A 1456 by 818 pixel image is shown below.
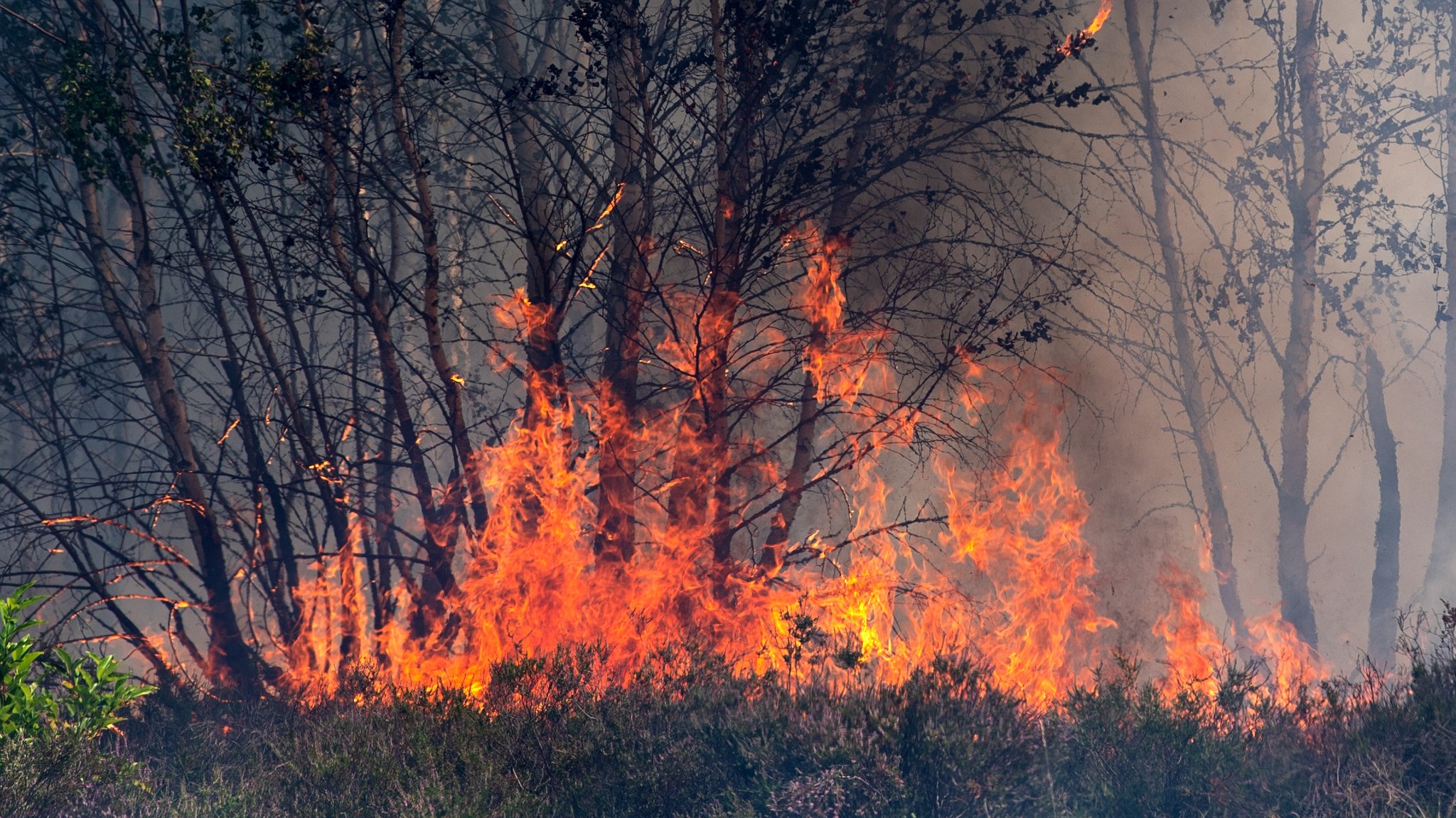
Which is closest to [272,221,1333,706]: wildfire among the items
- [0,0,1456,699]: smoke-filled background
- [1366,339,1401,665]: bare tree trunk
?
[0,0,1456,699]: smoke-filled background

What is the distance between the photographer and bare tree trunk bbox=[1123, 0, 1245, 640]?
46.3 feet

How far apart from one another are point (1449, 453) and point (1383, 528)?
1.30 metres

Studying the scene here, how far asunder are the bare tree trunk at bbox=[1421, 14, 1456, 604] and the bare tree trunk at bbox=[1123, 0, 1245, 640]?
2.43 meters

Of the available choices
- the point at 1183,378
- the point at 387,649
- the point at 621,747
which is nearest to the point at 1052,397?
the point at 1183,378

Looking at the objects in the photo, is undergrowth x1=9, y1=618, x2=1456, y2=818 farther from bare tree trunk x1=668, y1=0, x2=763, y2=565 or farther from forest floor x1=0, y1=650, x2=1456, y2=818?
bare tree trunk x1=668, y1=0, x2=763, y2=565

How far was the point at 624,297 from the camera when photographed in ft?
27.8

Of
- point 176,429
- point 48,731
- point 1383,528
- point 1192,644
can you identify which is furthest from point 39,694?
point 1383,528

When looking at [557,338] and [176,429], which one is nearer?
[176,429]

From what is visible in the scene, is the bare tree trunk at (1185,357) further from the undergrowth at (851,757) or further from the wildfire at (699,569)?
the undergrowth at (851,757)

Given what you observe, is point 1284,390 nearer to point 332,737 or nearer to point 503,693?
point 503,693

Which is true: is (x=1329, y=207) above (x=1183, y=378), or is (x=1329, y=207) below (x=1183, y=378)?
above

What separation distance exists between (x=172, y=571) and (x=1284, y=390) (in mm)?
12850

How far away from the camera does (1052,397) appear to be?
44.7 ft

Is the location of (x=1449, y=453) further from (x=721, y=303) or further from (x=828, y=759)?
(x=828, y=759)
